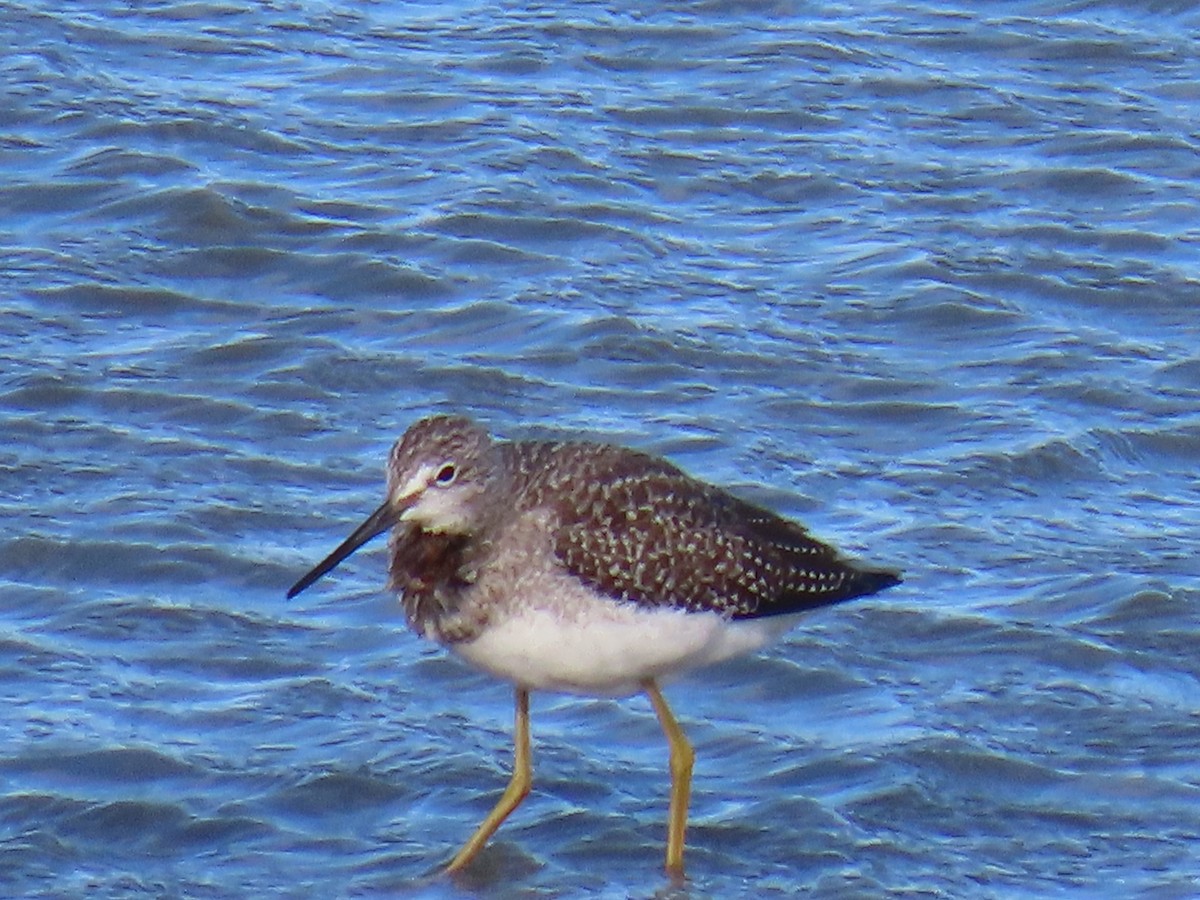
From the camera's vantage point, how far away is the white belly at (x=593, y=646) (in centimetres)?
836

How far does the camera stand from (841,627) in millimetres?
10250

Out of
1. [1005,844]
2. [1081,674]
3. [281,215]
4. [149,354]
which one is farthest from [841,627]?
[281,215]

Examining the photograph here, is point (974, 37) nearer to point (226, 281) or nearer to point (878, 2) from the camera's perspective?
point (878, 2)

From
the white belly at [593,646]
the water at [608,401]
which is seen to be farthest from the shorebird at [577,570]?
the water at [608,401]

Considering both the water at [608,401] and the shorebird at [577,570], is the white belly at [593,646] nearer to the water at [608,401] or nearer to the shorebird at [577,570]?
the shorebird at [577,570]

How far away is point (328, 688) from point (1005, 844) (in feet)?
8.28

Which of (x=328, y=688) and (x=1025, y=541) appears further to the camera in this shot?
(x=1025, y=541)

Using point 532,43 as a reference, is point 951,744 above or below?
below

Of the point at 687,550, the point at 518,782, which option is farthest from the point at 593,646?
the point at 518,782

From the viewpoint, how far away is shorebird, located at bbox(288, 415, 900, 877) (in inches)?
331

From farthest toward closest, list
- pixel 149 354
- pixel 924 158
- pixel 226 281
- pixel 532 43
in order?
pixel 532 43 → pixel 924 158 → pixel 226 281 → pixel 149 354

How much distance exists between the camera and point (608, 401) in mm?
11906

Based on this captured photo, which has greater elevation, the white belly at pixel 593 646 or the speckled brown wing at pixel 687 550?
the speckled brown wing at pixel 687 550

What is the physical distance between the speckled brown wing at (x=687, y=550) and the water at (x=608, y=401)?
0.72m
